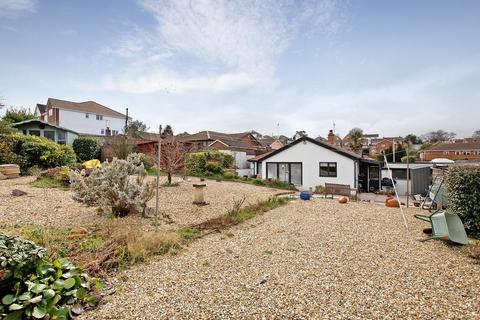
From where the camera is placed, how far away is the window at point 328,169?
1925 cm

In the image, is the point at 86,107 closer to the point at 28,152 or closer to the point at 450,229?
the point at 28,152

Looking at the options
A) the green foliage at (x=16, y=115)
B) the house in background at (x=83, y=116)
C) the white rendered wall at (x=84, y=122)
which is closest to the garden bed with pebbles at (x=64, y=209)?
the green foliage at (x=16, y=115)

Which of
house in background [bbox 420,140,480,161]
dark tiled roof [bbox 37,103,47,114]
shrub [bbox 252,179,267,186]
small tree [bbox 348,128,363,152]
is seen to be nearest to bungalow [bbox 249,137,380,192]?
shrub [bbox 252,179,267,186]

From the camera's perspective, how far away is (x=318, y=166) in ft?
65.0

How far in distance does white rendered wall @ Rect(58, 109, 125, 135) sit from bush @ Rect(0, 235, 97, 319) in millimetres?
40880

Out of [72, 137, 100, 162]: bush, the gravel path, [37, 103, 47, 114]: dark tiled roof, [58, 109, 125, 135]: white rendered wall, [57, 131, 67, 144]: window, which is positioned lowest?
the gravel path

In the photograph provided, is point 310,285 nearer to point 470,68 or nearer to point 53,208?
point 53,208

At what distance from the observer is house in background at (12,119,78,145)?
68.3ft

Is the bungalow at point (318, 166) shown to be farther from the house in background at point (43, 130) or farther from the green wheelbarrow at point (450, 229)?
the house in background at point (43, 130)

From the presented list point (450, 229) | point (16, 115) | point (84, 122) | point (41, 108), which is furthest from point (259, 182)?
point (41, 108)

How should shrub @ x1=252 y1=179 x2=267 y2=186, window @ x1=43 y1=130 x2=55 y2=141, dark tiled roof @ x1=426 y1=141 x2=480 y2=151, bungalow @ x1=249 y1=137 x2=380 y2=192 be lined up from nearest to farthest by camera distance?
bungalow @ x1=249 y1=137 x2=380 y2=192
shrub @ x1=252 y1=179 x2=267 y2=186
window @ x1=43 y1=130 x2=55 y2=141
dark tiled roof @ x1=426 y1=141 x2=480 y2=151

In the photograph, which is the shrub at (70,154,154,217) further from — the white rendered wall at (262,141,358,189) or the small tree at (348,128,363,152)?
the small tree at (348,128,363,152)

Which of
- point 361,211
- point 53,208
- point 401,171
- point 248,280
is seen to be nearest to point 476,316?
point 248,280

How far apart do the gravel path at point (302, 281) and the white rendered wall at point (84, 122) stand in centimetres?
4051
